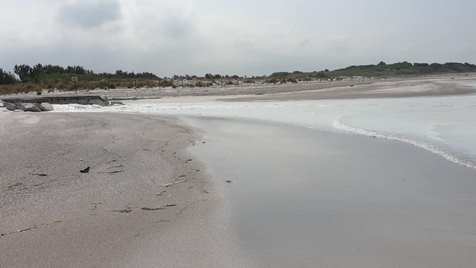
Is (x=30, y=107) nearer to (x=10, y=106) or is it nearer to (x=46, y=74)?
(x=10, y=106)

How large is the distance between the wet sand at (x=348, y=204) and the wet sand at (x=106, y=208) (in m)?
0.45

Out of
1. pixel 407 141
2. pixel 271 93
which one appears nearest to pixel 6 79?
pixel 271 93

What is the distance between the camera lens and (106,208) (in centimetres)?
566

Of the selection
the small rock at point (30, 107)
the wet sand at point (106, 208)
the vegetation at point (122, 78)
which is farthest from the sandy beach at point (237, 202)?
the vegetation at point (122, 78)

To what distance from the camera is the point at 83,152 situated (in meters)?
9.28

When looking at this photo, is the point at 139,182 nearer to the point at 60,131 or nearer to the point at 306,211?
the point at 306,211

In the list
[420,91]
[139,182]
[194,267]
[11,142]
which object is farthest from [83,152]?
[420,91]

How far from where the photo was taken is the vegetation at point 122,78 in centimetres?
5381

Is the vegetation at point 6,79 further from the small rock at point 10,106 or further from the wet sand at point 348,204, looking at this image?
the wet sand at point 348,204

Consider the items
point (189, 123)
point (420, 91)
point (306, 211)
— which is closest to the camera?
point (306, 211)

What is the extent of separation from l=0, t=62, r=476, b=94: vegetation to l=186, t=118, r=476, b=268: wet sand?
45270 millimetres

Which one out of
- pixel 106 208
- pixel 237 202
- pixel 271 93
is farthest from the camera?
pixel 271 93

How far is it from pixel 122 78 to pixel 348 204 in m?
71.6

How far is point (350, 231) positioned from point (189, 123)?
41.0ft
